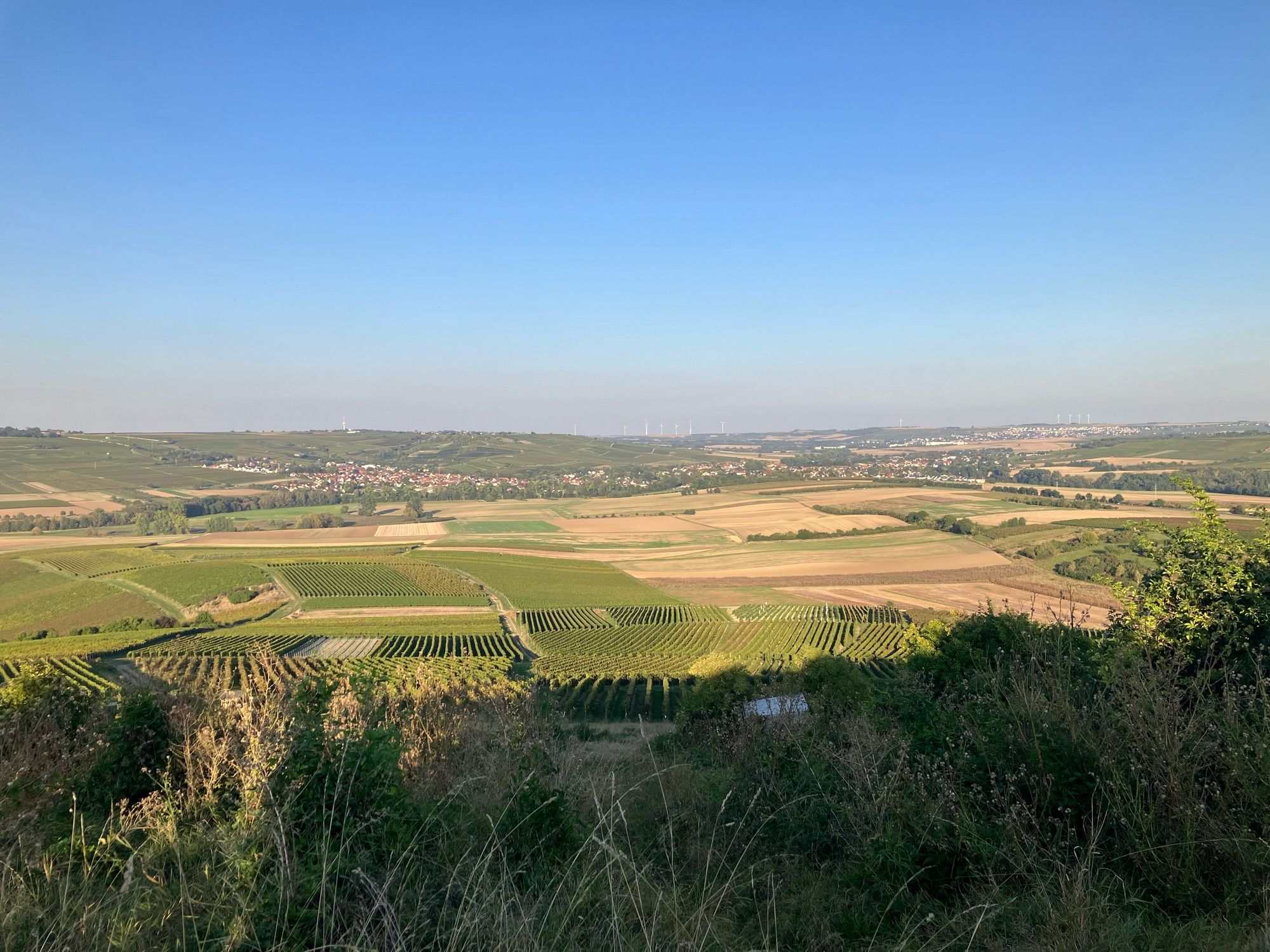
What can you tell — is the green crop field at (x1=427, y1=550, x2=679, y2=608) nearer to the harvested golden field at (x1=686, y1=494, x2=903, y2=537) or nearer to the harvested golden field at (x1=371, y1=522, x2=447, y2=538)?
the harvested golden field at (x1=371, y1=522, x2=447, y2=538)

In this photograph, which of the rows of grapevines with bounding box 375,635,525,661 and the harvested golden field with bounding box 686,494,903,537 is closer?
the rows of grapevines with bounding box 375,635,525,661

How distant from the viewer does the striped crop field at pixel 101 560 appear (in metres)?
64.3

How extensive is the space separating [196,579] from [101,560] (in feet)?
52.2

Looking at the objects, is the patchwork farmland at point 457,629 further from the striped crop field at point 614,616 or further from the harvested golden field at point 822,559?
the harvested golden field at point 822,559

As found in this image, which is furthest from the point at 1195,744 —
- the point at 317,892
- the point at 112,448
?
the point at 112,448

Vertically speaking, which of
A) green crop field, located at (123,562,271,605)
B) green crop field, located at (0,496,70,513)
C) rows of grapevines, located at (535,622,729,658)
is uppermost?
green crop field, located at (0,496,70,513)

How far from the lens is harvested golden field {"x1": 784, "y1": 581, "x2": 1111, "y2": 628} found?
43.5 metres

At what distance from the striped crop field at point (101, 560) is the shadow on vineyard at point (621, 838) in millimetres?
72953

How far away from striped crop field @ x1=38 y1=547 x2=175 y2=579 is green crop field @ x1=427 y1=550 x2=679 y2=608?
1100 inches

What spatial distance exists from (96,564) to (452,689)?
69.0 metres

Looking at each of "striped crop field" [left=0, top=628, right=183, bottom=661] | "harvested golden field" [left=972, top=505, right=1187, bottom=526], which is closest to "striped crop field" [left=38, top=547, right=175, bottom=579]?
"striped crop field" [left=0, top=628, right=183, bottom=661]

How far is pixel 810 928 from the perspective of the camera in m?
3.60

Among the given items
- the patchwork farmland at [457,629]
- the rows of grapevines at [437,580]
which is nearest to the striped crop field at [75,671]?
the patchwork farmland at [457,629]

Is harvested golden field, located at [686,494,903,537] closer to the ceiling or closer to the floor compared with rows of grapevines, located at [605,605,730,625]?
closer to the ceiling
